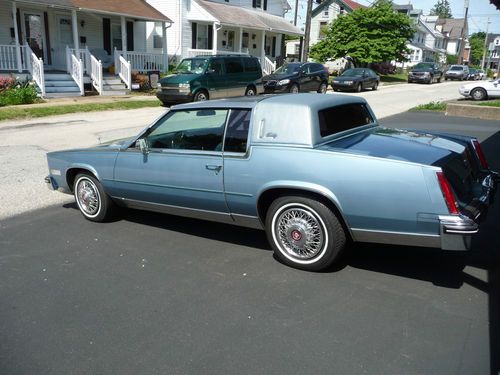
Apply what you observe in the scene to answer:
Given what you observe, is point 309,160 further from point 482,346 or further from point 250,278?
point 482,346

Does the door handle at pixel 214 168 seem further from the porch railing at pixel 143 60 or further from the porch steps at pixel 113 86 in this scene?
the porch railing at pixel 143 60

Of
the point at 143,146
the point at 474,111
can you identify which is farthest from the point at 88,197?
the point at 474,111

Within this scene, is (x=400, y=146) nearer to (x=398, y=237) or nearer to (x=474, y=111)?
(x=398, y=237)

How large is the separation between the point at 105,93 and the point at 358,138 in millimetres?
18031

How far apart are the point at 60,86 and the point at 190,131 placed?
16566 mm

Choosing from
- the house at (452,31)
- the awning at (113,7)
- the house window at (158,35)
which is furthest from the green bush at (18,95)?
the house at (452,31)

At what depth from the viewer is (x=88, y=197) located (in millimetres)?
5449

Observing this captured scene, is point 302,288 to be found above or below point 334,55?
below

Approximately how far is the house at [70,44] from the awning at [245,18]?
Result: 4.98m

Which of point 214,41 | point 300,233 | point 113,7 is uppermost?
point 113,7

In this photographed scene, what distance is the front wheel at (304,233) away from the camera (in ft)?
12.9

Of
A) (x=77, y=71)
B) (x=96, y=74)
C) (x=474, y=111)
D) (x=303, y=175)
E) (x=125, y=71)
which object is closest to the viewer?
(x=303, y=175)

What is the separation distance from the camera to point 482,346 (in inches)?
120

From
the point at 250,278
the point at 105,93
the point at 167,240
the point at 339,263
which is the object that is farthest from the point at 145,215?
the point at 105,93
